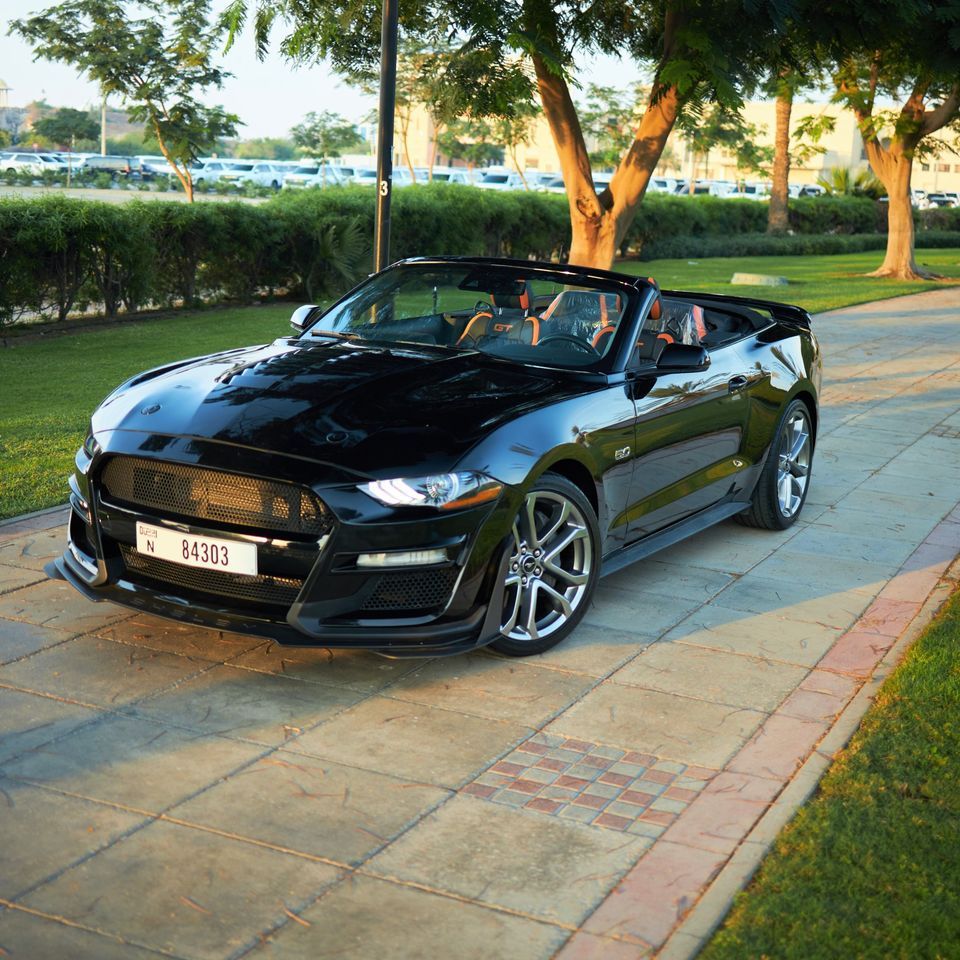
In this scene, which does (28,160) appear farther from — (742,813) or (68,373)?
(742,813)

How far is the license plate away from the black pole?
14.1 ft

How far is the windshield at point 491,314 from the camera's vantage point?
6.09 meters

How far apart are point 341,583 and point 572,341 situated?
1.99m

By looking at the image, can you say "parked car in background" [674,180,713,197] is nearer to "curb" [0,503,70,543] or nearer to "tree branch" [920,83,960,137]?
"tree branch" [920,83,960,137]

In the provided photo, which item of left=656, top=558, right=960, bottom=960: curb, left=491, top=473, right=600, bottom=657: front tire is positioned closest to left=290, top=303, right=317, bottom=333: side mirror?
left=491, top=473, right=600, bottom=657: front tire

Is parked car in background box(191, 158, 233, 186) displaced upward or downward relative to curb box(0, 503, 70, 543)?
upward

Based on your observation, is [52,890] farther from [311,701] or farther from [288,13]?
[288,13]

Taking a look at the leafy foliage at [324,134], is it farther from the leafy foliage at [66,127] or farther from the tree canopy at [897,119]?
the tree canopy at [897,119]

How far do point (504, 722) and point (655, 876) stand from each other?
113 centimetres

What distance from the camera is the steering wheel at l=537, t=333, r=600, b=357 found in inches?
238

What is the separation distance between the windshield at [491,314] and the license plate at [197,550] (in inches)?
70.6

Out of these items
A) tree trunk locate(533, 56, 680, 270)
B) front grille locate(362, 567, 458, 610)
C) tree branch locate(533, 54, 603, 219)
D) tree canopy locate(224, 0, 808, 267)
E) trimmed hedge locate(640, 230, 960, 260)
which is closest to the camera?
front grille locate(362, 567, 458, 610)

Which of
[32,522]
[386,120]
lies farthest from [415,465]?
[386,120]

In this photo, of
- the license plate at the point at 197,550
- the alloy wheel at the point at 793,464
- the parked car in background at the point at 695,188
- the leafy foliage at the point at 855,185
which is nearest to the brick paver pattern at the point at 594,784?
the license plate at the point at 197,550
